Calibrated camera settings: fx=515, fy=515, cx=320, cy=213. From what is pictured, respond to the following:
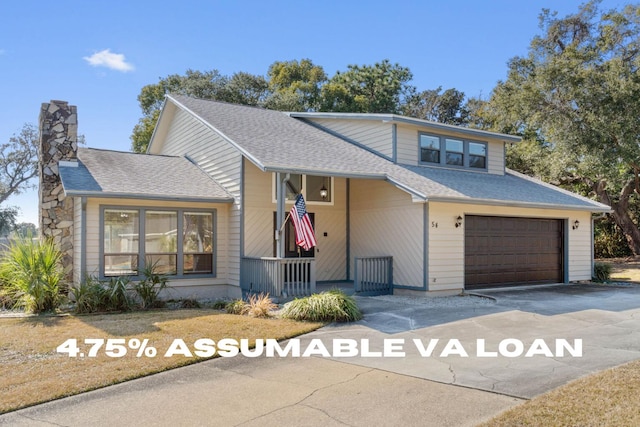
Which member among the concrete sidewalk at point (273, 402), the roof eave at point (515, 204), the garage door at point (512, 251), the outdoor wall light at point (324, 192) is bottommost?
the concrete sidewalk at point (273, 402)

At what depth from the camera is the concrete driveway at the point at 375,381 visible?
4863mm

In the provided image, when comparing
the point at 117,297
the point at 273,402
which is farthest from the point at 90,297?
the point at 273,402

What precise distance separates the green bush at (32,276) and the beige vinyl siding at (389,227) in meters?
7.71

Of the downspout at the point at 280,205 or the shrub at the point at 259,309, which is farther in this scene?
the downspout at the point at 280,205

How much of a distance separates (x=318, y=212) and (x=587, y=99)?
14444 mm

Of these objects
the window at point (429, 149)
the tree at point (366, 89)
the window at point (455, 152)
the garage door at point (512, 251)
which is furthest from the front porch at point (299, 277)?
the tree at point (366, 89)

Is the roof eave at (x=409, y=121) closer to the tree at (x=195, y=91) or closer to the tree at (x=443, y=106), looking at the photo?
the tree at (x=195, y=91)

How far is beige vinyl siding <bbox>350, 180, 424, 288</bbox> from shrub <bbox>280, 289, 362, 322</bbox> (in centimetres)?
342

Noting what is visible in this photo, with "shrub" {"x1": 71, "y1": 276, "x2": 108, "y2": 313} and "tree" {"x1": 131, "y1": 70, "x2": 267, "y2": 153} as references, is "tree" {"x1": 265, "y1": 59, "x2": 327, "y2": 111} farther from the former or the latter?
"shrub" {"x1": 71, "y1": 276, "x2": 108, "y2": 313}

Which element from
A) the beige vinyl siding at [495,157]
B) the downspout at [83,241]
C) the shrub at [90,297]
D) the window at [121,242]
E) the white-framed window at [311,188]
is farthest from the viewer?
the beige vinyl siding at [495,157]

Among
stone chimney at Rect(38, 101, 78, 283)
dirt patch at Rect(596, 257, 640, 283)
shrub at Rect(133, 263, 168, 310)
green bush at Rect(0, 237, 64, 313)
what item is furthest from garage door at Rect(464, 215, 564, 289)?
stone chimney at Rect(38, 101, 78, 283)

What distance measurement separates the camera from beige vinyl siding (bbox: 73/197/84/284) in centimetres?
1196

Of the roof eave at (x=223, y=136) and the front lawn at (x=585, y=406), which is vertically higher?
the roof eave at (x=223, y=136)

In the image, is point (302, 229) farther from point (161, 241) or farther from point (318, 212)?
point (161, 241)
